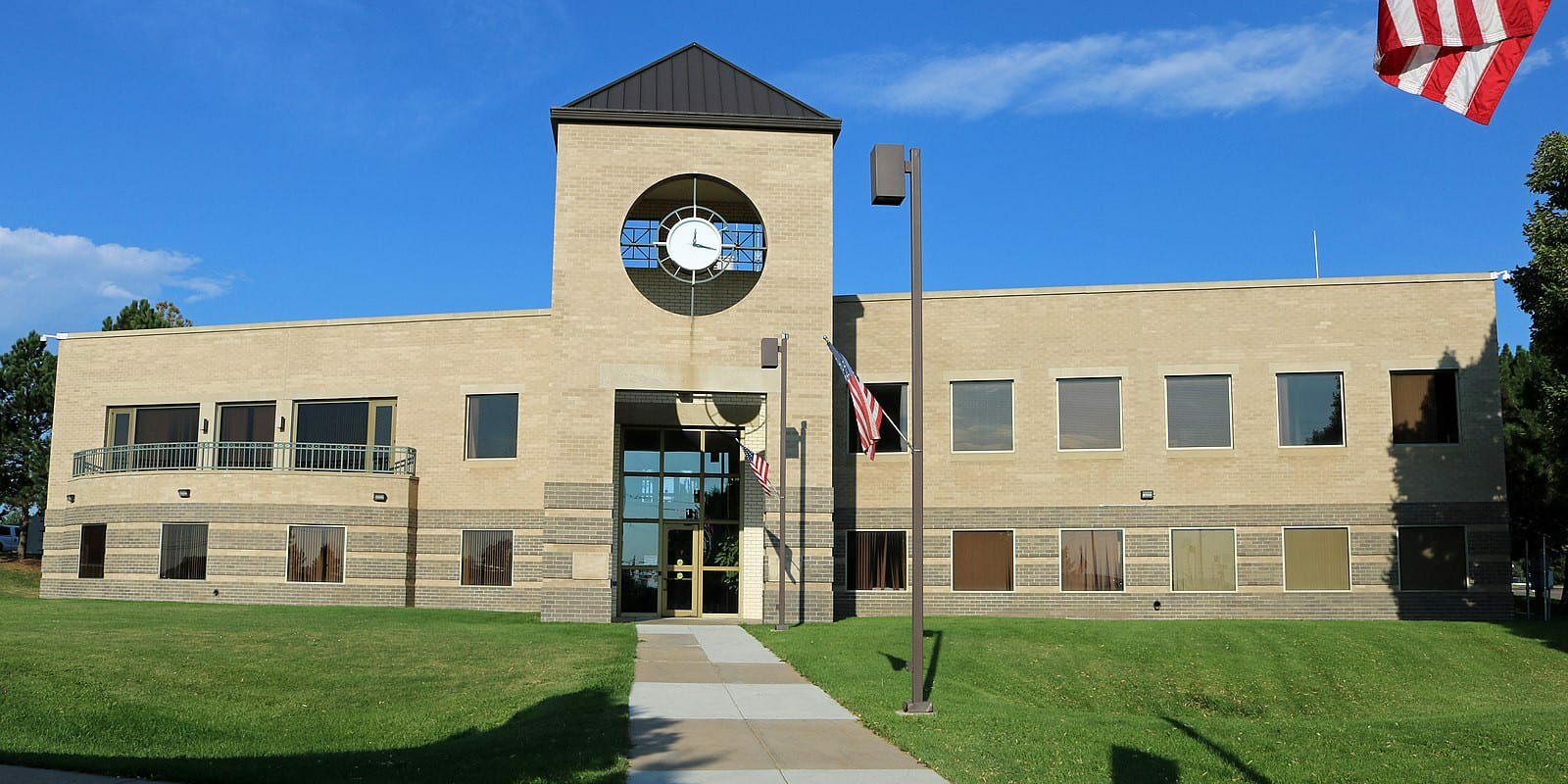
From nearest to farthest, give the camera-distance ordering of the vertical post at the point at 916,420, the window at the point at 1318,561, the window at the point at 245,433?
1. the vertical post at the point at 916,420
2. the window at the point at 1318,561
3. the window at the point at 245,433

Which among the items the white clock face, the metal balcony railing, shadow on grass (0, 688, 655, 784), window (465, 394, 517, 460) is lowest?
shadow on grass (0, 688, 655, 784)

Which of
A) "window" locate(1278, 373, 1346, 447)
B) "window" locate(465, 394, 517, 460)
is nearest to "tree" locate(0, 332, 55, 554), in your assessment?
"window" locate(465, 394, 517, 460)

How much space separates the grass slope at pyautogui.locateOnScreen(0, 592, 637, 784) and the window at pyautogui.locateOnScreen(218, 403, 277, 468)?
990 centimetres

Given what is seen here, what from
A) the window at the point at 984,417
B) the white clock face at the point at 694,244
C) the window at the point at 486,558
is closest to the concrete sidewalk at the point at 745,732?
the white clock face at the point at 694,244

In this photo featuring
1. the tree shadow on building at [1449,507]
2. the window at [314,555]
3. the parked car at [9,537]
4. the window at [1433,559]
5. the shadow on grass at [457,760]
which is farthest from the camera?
the parked car at [9,537]

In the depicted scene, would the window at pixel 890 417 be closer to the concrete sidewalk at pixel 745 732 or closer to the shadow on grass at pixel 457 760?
the concrete sidewalk at pixel 745 732

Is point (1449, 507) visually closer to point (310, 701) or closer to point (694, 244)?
point (694, 244)

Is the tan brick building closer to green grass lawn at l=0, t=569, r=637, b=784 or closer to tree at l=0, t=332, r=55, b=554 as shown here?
green grass lawn at l=0, t=569, r=637, b=784

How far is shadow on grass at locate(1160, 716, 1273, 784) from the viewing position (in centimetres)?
1128

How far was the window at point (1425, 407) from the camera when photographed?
2984 cm

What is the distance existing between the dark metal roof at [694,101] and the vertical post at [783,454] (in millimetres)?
5165

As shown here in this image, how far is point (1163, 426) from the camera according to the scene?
3078 centimetres

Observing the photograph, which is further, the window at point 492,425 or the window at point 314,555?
the window at point 492,425

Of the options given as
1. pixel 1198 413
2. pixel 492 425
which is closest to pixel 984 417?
pixel 1198 413
